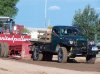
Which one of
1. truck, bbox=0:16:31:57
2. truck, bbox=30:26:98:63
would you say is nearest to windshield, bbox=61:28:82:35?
truck, bbox=30:26:98:63

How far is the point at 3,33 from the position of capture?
36.1m

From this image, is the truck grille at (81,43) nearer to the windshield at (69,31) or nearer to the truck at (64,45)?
the truck at (64,45)

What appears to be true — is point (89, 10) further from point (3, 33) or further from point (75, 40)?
point (75, 40)

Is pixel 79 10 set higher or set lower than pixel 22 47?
higher

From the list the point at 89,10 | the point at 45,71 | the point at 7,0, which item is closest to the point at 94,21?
the point at 89,10

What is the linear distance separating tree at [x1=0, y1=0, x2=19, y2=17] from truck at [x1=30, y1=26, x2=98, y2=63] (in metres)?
37.7

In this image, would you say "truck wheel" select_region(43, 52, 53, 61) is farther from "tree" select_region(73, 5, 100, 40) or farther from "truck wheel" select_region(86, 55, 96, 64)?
"tree" select_region(73, 5, 100, 40)

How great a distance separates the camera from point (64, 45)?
27.5 m

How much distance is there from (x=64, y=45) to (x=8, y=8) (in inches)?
1659

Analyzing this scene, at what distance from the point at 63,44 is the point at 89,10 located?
96.6 feet

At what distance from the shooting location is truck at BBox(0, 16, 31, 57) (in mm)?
34000

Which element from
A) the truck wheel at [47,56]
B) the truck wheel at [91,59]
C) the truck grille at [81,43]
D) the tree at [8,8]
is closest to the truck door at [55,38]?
the truck grille at [81,43]

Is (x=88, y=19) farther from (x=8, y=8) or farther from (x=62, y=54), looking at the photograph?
(x=62, y=54)

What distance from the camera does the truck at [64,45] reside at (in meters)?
27.0
